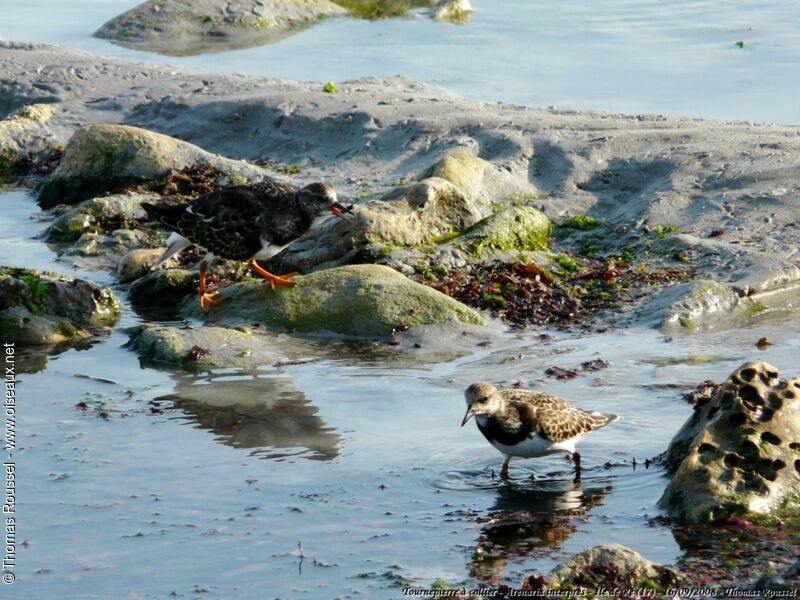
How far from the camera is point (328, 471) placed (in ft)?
24.9

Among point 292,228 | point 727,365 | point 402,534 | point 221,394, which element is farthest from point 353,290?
point 402,534

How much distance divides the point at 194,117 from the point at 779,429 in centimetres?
1116

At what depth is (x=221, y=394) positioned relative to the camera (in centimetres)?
894

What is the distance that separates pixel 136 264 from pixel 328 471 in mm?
4999

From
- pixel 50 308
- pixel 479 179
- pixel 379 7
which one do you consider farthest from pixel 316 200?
pixel 379 7

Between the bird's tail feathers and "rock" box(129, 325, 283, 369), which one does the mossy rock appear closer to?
the bird's tail feathers

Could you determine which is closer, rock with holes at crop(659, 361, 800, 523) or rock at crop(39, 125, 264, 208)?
rock with holes at crop(659, 361, 800, 523)

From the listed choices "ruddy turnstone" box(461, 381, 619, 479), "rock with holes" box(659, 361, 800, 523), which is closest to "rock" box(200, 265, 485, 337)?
"ruddy turnstone" box(461, 381, 619, 479)

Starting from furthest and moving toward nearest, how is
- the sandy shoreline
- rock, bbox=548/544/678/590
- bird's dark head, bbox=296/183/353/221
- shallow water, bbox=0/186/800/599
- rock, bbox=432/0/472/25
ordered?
rock, bbox=432/0/472/25, the sandy shoreline, bird's dark head, bbox=296/183/353/221, shallow water, bbox=0/186/800/599, rock, bbox=548/544/678/590

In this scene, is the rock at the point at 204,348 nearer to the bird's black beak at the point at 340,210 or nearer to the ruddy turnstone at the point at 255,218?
the ruddy turnstone at the point at 255,218

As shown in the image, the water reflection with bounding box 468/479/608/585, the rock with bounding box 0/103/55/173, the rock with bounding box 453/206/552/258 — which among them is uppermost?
the rock with bounding box 0/103/55/173

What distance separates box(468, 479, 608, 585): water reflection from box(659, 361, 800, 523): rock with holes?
517 mm

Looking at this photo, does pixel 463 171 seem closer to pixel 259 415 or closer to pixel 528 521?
pixel 259 415

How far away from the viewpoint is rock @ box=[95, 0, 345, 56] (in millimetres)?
22031
